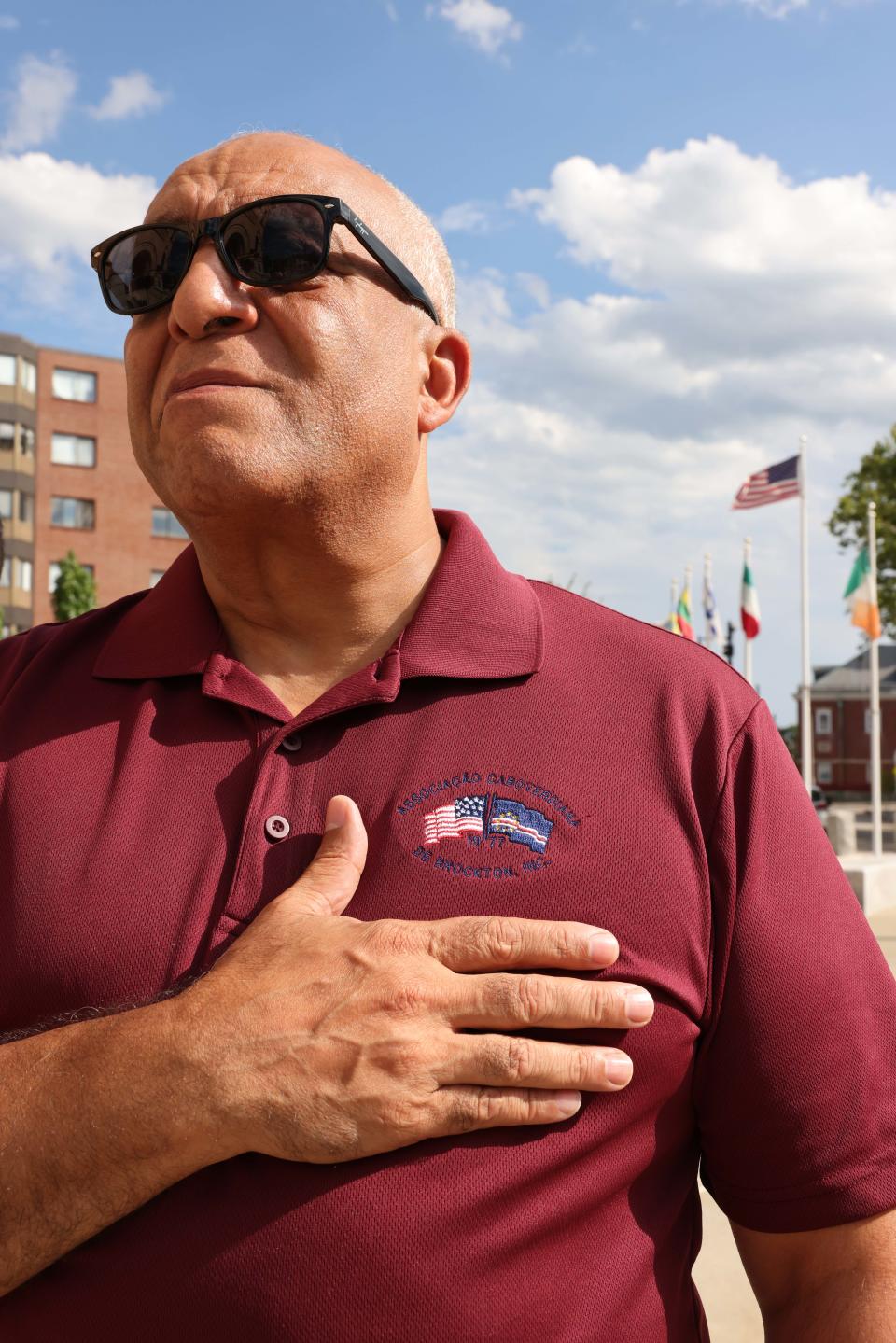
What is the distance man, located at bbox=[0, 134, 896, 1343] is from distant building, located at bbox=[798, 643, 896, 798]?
7413 centimetres

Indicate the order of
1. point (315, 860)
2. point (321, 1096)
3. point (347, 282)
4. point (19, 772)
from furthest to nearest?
point (347, 282)
point (19, 772)
point (315, 860)
point (321, 1096)

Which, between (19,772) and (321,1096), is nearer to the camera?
(321,1096)

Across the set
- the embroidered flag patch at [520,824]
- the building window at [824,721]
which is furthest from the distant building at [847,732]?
the embroidered flag patch at [520,824]

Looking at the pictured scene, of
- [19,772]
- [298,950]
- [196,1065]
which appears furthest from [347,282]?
[196,1065]

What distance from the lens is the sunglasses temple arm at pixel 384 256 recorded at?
7.18 ft

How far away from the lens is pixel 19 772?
2.00 meters

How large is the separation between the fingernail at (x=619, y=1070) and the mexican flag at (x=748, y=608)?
73.1 feet

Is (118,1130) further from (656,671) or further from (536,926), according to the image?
(656,671)

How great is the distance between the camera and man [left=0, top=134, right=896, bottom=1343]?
1674 mm

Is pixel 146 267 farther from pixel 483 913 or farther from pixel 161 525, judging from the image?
pixel 161 525

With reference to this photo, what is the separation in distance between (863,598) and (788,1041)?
66.7 ft

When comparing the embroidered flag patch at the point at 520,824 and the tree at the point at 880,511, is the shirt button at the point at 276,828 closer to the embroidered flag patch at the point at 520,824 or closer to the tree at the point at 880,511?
the embroidered flag patch at the point at 520,824

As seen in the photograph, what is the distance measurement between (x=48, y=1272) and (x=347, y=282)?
1.65 m

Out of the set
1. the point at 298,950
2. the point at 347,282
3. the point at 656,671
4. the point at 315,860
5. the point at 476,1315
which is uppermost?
the point at 347,282
